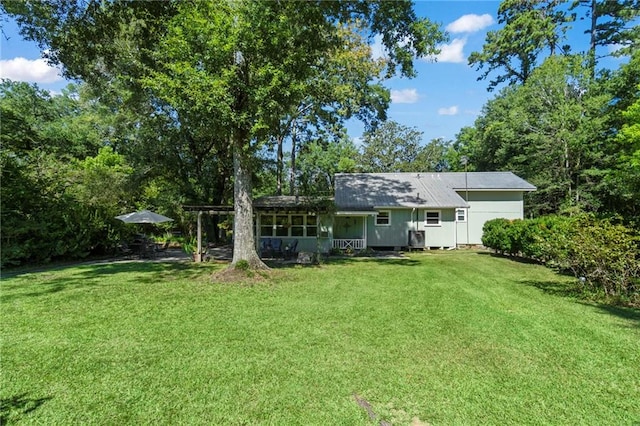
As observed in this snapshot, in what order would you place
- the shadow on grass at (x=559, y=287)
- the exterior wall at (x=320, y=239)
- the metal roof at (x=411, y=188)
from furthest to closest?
the metal roof at (x=411, y=188) → the exterior wall at (x=320, y=239) → the shadow on grass at (x=559, y=287)

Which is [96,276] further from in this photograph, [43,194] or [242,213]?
[43,194]

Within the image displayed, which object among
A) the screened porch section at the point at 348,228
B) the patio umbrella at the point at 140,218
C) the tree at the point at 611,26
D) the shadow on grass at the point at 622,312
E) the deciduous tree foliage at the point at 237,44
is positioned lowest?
the shadow on grass at the point at 622,312

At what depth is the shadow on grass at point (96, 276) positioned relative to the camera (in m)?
8.52

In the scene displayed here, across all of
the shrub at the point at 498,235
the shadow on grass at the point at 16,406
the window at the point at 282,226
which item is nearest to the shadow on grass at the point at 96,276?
the window at the point at 282,226

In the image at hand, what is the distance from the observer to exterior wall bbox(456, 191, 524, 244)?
2108 centimetres

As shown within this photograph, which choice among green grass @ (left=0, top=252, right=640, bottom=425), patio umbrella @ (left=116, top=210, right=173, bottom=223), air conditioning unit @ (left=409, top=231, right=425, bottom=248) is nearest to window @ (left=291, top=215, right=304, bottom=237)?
patio umbrella @ (left=116, top=210, right=173, bottom=223)

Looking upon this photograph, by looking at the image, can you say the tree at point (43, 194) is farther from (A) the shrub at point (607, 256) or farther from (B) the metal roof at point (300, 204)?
(A) the shrub at point (607, 256)

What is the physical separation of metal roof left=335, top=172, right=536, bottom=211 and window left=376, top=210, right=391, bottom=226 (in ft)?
1.93

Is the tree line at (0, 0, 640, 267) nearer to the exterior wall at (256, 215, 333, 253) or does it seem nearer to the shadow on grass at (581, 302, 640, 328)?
the exterior wall at (256, 215, 333, 253)

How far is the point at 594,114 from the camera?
67.3 feet

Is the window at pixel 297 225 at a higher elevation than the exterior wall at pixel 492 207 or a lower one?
lower

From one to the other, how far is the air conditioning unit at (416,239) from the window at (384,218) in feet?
A: 4.71

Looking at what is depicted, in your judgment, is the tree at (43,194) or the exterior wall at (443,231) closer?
the tree at (43,194)

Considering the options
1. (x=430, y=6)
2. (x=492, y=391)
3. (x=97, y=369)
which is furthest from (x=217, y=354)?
(x=430, y=6)
